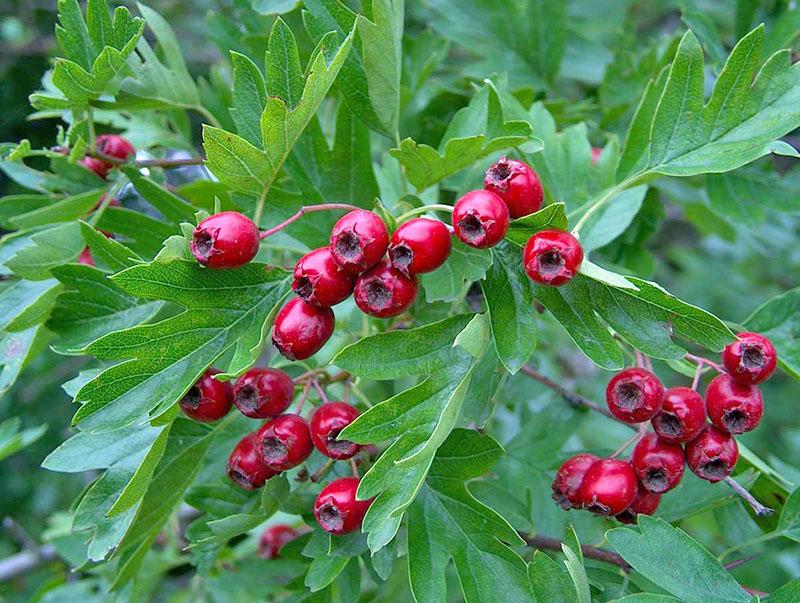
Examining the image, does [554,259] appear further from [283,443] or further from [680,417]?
[283,443]

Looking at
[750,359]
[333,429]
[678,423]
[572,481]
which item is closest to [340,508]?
[333,429]

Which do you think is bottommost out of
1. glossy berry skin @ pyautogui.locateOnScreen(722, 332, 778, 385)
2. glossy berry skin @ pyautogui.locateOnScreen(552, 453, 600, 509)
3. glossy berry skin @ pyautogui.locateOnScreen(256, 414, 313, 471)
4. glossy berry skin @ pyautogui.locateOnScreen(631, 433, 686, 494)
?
glossy berry skin @ pyautogui.locateOnScreen(552, 453, 600, 509)

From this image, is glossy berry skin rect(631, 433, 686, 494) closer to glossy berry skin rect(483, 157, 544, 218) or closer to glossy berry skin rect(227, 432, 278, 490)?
glossy berry skin rect(483, 157, 544, 218)

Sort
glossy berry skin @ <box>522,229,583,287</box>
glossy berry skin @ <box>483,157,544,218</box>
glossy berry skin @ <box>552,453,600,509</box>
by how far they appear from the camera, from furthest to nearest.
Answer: glossy berry skin @ <box>552,453,600,509</box> → glossy berry skin @ <box>483,157,544,218</box> → glossy berry skin @ <box>522,229,583,287</box>

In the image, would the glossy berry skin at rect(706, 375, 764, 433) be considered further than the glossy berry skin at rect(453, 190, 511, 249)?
Yes

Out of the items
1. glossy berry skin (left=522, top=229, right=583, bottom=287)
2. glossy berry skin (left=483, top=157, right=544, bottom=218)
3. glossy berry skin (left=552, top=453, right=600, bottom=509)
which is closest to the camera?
glossy berry skin (left=522, top=229, right=583, bottom=287)

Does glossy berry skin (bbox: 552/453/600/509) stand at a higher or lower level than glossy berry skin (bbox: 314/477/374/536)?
lower

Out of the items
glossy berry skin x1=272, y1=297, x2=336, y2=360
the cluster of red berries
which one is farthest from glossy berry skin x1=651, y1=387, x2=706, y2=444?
glossy berry skin x1=272, y1=297, x2=336, y2=360
